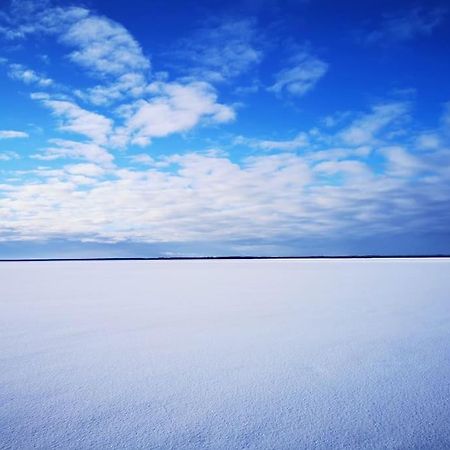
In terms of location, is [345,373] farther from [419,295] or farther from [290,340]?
[419,295]

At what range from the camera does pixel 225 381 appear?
2469mm

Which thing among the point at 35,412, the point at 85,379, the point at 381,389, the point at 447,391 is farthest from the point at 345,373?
the point at 35,412

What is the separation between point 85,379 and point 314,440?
1624 millimetres

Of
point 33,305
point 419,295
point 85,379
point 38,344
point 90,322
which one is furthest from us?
point 419,295

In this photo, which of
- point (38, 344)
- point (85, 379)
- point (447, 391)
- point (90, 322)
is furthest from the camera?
point (90, 322)

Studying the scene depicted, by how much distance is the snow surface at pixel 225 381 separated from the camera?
177 cm

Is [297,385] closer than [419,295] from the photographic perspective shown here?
Yes

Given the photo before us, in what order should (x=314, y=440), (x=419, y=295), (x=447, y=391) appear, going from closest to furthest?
(x=314, y=440) → (x=447, y=391) → (x=419, y=295)

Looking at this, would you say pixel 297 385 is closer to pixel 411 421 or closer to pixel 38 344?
pixel 411 421

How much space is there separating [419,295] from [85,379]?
641 cm

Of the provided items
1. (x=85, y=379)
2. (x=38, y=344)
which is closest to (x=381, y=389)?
(x=85, y=379)

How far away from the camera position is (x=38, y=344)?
3410 millimetres

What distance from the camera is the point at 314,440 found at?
172cm

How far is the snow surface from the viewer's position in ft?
5.81
